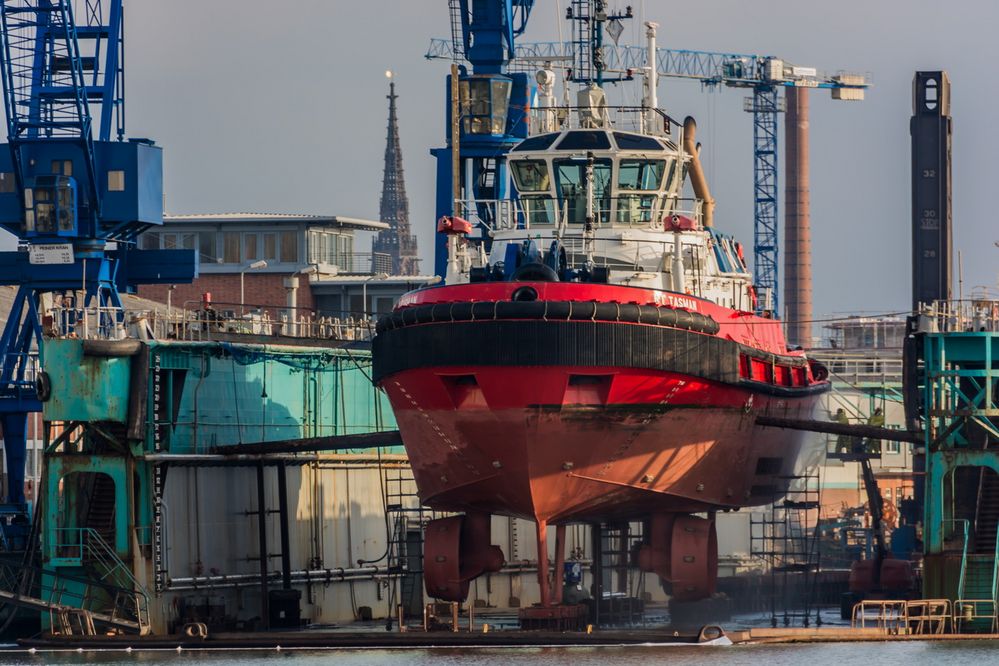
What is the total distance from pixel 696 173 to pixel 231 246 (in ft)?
120

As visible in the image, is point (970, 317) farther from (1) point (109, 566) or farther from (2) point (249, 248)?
(2) point (249, 248)

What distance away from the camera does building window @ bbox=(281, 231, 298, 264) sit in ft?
278

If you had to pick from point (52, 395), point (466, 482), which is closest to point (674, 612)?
point (466, 482)

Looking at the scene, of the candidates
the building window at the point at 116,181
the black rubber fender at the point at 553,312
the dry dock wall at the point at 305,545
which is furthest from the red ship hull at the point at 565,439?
the building window at the point at 116,181

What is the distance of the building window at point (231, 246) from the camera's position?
276 ft

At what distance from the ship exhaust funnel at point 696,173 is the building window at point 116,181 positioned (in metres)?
13.2

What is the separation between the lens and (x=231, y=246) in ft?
277

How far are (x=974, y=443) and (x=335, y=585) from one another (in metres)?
16.4

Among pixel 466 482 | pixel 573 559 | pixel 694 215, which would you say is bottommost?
pixel 573 559

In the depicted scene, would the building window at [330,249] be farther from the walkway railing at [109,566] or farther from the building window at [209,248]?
the walkway railing at [109,566]

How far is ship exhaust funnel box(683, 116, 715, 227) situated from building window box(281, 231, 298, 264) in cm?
3531

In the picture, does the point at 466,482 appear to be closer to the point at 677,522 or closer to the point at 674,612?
the point at 677,522

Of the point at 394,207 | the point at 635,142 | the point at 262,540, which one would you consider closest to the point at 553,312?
the point at 635,142

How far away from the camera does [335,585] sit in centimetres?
5091
